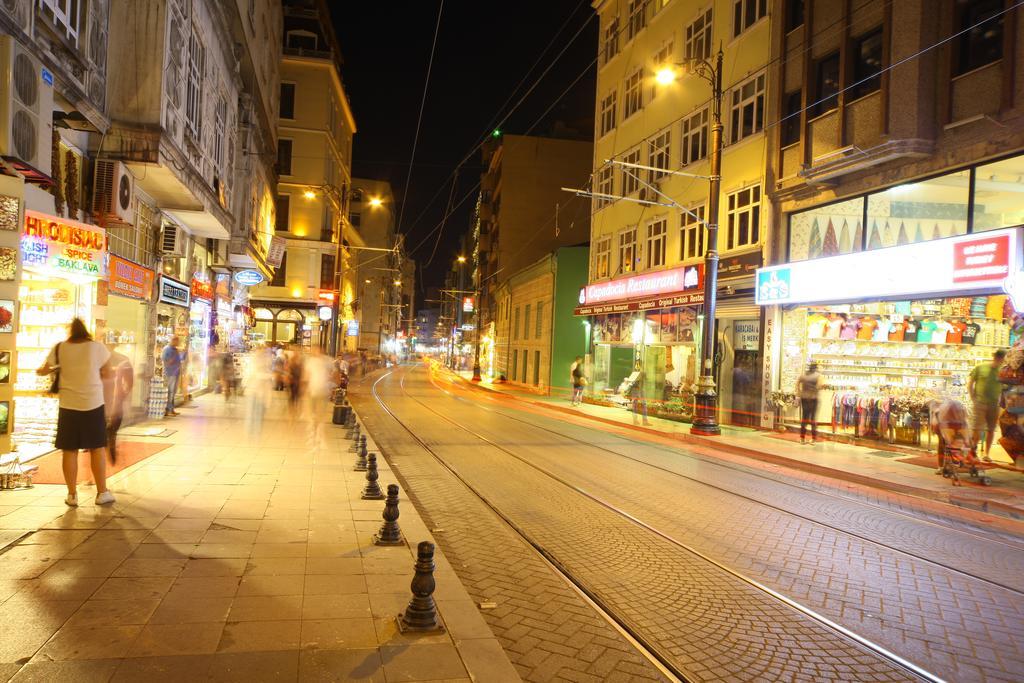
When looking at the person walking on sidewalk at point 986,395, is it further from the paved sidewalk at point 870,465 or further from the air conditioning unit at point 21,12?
the air conditioning unit at point 21,12

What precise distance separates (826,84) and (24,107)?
57.5ft

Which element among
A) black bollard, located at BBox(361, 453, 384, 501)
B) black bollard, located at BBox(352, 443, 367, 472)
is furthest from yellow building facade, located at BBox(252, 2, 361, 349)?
black bollard, located at BBox(361, 453, 384, 501)

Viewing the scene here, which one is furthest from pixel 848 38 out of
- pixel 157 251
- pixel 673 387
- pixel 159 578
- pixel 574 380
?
pixel 159 578

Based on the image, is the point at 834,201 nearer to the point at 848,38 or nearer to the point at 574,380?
the point at 848,38

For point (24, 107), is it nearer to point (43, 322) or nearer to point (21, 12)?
point (21, 12)

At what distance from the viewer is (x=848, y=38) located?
16.9 metres

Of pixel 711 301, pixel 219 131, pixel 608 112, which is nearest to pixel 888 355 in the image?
pixel 711 301

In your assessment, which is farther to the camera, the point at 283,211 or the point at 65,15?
the point at 283,211

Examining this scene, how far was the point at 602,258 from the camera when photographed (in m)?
32.1

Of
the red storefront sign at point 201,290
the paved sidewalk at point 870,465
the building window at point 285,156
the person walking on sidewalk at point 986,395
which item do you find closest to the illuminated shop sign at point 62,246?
the red storefront sign at point 201,290

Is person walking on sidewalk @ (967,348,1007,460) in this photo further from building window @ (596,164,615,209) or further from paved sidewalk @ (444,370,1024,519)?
building window @ (596,164,615,209)

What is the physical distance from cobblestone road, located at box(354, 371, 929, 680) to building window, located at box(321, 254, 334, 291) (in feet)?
128

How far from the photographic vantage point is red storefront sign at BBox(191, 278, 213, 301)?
2034cm

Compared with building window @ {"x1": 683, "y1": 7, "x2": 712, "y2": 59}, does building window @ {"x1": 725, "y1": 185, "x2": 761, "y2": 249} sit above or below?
below
